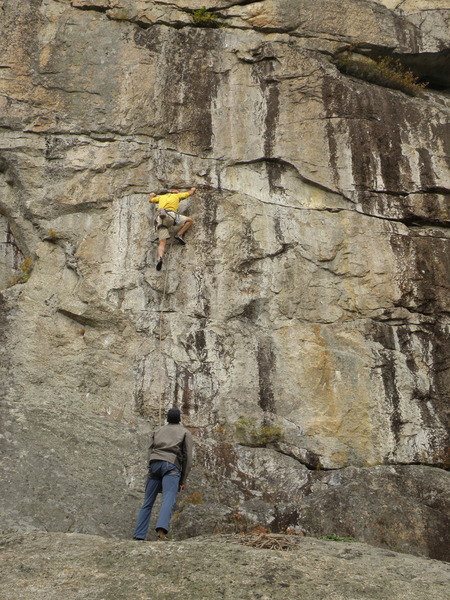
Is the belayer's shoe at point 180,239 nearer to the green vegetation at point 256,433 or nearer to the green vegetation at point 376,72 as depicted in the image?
the green vegetation at point 256,433

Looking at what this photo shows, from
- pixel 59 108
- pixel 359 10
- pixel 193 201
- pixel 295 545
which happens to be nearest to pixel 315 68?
pixel 359 10

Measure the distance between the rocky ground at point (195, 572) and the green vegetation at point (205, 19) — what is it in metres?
11.6

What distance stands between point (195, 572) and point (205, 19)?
40.5ft

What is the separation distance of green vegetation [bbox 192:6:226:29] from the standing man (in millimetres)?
9645

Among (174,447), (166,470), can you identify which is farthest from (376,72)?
(166,470)

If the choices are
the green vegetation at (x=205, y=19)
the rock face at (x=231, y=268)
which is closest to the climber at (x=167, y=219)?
the rock face at (x=231, y=268)

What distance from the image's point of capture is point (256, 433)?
39.1 ft

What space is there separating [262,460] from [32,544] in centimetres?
435

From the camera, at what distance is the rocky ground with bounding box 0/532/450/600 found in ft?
23.4

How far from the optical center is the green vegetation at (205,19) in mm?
16078

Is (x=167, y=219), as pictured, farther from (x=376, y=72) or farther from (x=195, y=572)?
(x=195, y=572)

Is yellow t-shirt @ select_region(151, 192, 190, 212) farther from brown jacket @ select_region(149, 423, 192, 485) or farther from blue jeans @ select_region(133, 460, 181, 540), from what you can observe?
blue jeans @ select_region(133, 460, 181, 540)

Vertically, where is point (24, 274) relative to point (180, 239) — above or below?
below

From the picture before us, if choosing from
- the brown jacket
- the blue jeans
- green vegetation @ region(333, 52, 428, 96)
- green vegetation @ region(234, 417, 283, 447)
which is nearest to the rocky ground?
the blue jeans
